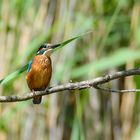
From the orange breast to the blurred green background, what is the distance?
2.10 feet

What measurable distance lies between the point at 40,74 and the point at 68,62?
2.40 feet

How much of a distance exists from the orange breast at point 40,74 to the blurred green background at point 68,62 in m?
0.64

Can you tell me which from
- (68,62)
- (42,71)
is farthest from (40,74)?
(68,62)

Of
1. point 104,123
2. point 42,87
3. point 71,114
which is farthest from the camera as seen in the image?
point 71,114

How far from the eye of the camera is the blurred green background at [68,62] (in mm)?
2365

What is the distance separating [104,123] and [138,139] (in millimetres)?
433

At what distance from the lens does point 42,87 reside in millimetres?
1623

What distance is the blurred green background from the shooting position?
7.76ft

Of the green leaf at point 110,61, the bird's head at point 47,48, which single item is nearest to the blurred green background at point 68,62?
the green leaf at point 110,61

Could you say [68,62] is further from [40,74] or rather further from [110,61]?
[40,74]

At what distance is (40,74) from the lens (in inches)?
65.3

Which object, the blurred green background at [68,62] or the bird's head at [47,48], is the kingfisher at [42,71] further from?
the blurred green background at [68,62]

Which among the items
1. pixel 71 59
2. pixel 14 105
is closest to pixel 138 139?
pixel 71 59

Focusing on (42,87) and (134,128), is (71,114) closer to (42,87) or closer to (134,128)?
(134,128)
